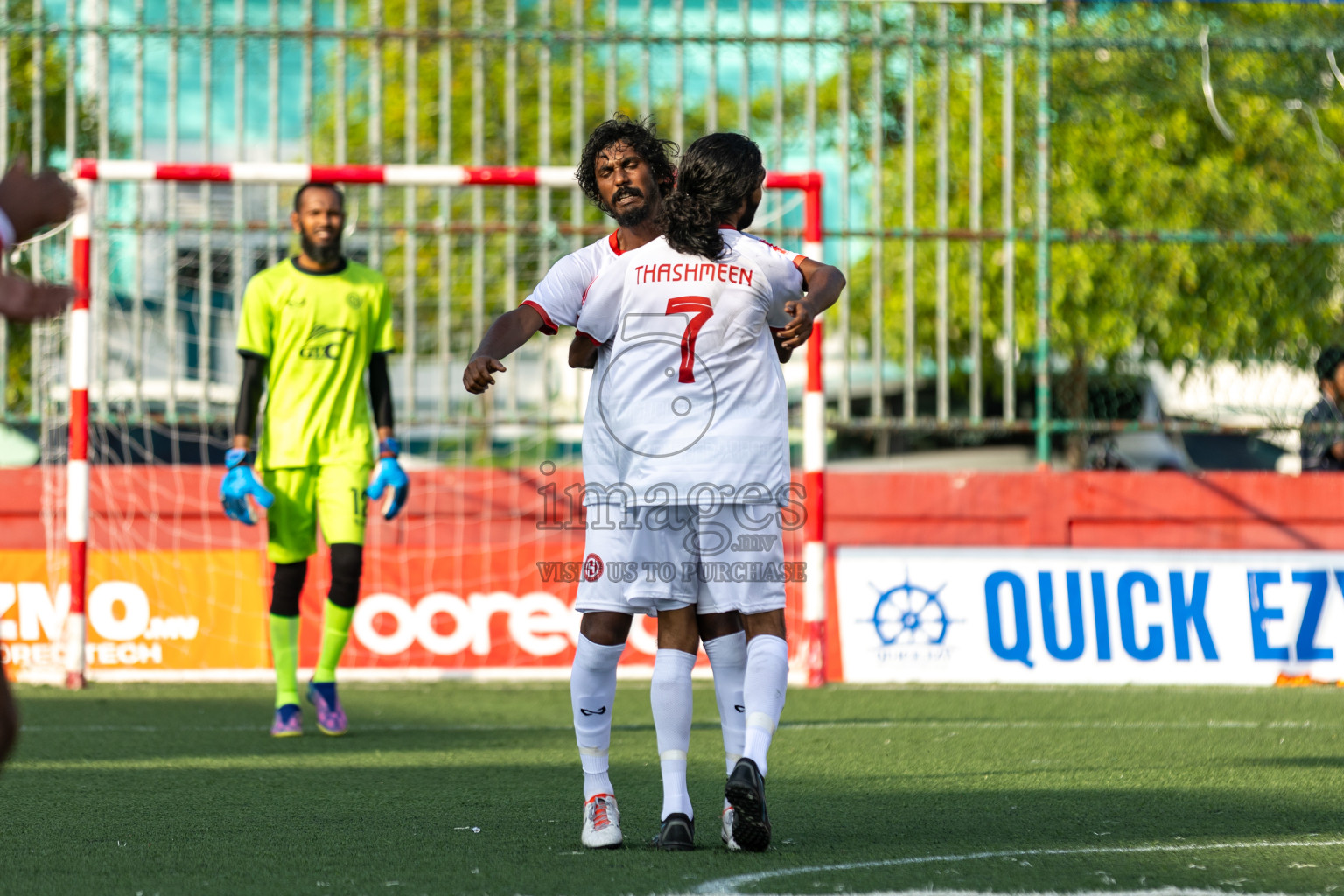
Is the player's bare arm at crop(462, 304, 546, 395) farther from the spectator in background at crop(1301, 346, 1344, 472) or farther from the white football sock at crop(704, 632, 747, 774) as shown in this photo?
the spectator in background at crop(1301, 346, 1344, 472)

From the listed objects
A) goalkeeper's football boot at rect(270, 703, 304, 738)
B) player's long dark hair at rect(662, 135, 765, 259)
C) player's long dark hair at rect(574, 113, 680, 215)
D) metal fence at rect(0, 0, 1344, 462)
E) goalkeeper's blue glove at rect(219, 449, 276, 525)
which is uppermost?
metal fence at rect(0, 0, 1344, 462)

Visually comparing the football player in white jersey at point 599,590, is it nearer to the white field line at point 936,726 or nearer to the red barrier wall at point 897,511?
the white field line at point 936,726

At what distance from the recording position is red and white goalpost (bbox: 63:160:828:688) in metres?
7.82

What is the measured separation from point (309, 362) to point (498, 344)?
8.81ft

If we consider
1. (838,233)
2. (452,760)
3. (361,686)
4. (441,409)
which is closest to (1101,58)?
(838,233)

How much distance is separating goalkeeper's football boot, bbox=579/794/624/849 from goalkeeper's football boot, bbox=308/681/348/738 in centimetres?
265

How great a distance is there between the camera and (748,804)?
3.60 metres

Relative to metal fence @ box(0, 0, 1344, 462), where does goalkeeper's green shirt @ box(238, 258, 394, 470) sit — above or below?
below

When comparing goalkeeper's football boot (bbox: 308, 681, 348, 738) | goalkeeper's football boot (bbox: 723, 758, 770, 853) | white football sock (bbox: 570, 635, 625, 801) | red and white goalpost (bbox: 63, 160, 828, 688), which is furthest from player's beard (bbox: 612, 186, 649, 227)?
red and white goalpost (bbox: 63, 160, 828, 688)

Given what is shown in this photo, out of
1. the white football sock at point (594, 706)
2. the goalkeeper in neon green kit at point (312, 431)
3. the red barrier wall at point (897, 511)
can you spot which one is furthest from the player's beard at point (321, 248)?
the white football sock at point (594, 706)

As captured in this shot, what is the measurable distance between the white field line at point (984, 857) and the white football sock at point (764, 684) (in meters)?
0.37

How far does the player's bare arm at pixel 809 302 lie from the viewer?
3.90 meters

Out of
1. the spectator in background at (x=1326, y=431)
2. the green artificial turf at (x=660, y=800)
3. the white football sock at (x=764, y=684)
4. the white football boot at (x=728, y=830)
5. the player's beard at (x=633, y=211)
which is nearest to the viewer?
the green artificial turf at (x=660, y=800)

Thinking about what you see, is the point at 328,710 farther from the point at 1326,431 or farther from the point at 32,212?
the point at 1326,431
